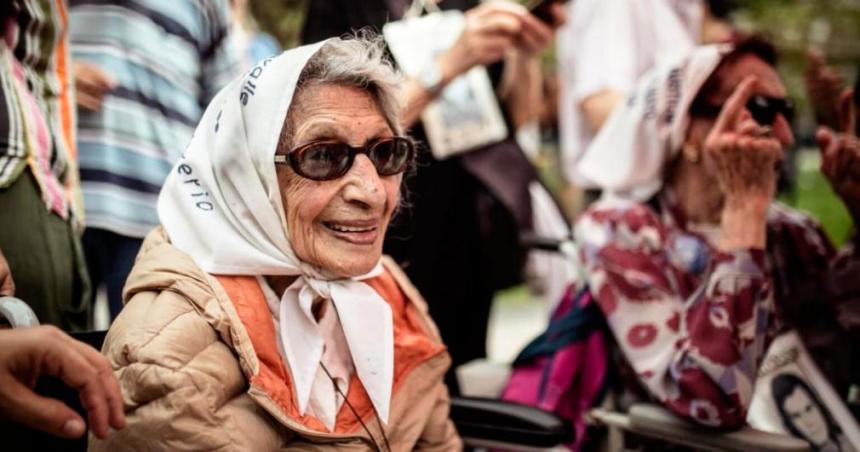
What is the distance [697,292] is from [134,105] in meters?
1.64

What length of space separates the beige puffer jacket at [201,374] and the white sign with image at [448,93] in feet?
4.63

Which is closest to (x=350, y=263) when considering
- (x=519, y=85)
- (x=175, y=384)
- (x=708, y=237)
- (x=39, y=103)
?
(x=175, y=384)

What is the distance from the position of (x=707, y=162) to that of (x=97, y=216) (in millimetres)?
1733

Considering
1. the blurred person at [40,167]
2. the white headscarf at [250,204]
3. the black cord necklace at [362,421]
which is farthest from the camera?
the blurred person at [40,167]

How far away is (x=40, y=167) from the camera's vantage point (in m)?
2.21

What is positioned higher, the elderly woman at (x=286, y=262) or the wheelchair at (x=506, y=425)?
the elderly woman at (x=286, y=262)

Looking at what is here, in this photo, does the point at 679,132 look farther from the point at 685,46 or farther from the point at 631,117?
the point at 685,46

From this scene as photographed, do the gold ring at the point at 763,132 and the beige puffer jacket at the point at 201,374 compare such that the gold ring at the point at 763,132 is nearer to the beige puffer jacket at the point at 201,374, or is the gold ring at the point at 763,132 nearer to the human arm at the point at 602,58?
the human arm at the point at 602,58

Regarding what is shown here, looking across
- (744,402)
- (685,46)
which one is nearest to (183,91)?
(744,402)

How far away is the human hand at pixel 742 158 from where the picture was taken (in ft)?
8.26

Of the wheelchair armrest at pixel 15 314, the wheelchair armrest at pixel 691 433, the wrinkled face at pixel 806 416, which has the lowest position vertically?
the wrinkled face at pixel 806 416

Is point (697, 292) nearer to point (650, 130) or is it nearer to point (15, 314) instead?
point (650, 130)

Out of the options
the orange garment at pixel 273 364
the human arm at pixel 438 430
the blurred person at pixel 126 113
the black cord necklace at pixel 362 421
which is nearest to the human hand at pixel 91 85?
the blurred person at pixel 126 113

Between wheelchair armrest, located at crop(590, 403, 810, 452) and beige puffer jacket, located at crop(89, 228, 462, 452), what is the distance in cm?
72
